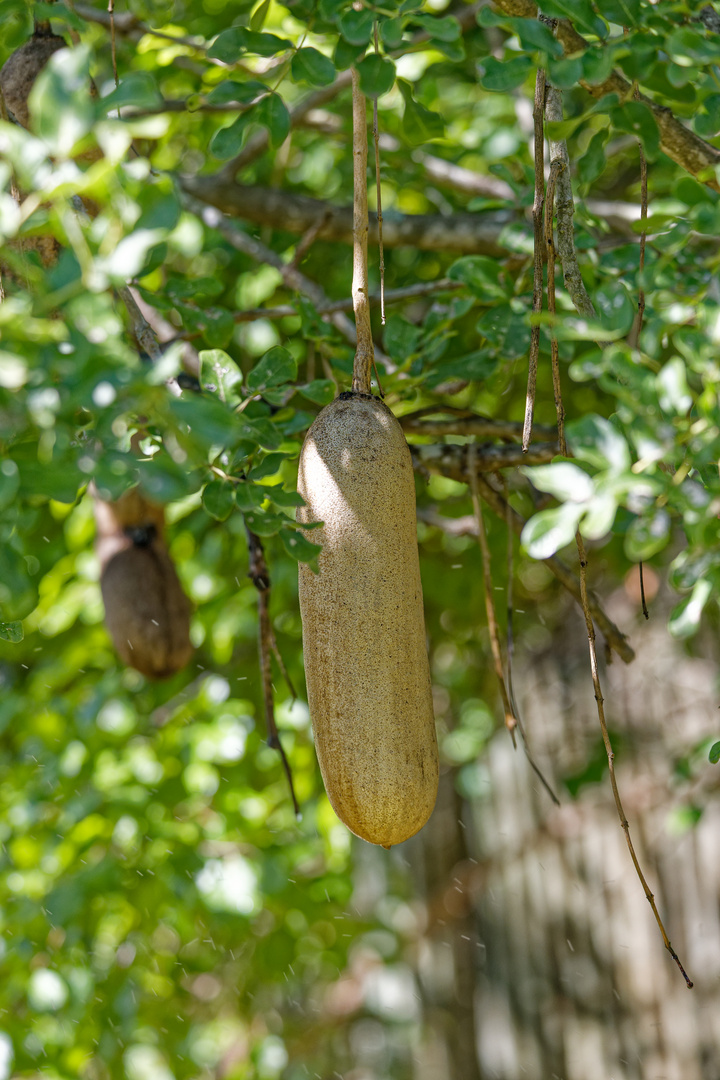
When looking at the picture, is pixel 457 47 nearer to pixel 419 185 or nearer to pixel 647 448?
pixel 647 448

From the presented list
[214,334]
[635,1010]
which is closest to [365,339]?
[214,334]

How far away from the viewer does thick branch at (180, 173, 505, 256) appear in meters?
1.53

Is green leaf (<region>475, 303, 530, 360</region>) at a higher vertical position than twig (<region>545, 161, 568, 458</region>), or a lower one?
lower

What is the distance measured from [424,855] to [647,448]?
8.67ft

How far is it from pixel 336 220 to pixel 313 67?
75 cm

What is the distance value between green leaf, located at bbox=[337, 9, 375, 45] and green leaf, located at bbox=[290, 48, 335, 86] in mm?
90

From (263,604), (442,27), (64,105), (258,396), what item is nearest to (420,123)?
(442,27)

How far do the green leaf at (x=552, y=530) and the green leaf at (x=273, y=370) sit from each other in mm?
342

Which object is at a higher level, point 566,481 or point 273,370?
point 566,481

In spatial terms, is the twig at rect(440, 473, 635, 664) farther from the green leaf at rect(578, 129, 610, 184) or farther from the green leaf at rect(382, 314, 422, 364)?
the green leaf at rect(578, 129, 610, 184)

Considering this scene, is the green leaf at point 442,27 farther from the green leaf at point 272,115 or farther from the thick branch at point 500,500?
the thick branch at point 500,500

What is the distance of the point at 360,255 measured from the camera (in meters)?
0.76

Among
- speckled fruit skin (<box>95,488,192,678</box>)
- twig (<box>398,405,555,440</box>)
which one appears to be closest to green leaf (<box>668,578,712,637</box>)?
twig (<box>398,405,555,440</box>)

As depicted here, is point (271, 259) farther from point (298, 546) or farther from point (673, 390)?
point (673, 390)
